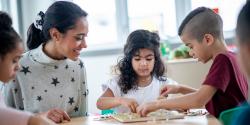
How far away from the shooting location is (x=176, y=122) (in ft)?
4.09

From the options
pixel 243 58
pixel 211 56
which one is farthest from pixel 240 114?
pixel 211 56

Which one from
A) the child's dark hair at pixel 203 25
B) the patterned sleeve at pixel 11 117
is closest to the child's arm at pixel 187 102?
the child's dark hair at pixel 203 25

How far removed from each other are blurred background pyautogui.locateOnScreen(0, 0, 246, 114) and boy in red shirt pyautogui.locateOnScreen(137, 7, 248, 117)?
47.6 inches

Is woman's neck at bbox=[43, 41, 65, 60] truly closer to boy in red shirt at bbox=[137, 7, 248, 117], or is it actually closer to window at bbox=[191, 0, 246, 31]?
boy in red shirt at bbox=[137, 7, 248, 117]

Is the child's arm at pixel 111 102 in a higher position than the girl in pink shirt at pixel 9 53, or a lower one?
lower

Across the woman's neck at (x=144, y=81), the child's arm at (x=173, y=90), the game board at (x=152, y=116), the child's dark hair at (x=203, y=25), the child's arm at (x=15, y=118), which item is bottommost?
the woman's neck at (x=144, y=81)

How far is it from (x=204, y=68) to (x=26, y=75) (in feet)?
4.44

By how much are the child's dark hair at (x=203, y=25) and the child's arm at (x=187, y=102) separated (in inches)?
10.1

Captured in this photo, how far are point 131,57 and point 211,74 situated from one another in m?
0.84

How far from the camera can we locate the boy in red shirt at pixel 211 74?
1291mm

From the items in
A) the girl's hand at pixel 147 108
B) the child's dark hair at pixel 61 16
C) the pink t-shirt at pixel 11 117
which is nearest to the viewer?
the pink t-shirt at pixel 11 117

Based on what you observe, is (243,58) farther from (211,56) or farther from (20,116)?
(211,56)

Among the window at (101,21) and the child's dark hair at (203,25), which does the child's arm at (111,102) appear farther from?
the window at (101,21)

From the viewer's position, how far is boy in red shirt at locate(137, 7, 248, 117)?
50.8 inches
